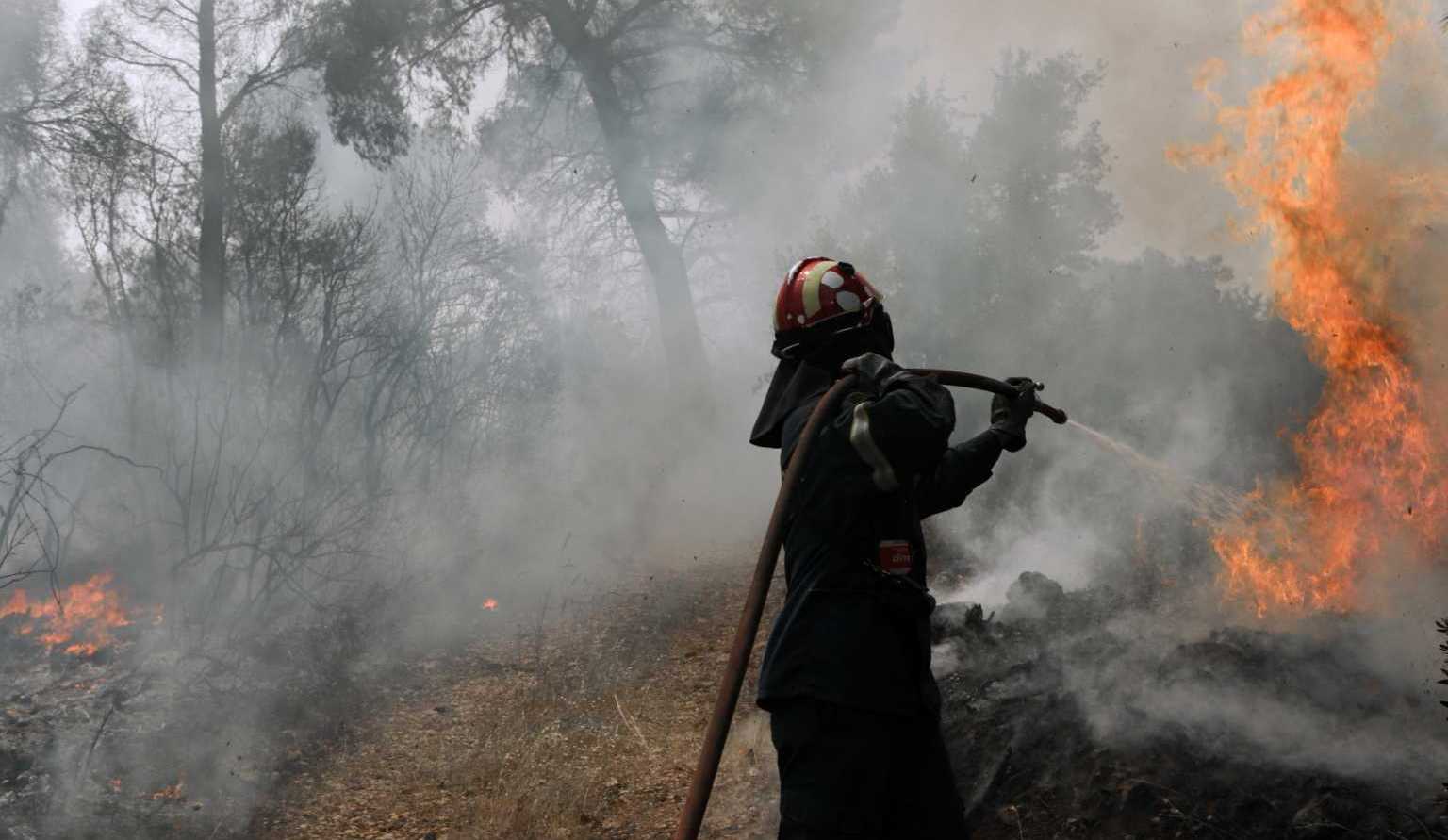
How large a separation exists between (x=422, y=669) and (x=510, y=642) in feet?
3.41

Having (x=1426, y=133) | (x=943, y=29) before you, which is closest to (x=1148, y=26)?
(x=943, y=29)

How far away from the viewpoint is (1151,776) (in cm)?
434

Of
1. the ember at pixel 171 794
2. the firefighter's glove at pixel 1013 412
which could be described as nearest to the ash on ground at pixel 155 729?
the ember at pixel 171 794

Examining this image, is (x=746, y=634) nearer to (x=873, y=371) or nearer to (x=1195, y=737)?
(x=873, y=371)

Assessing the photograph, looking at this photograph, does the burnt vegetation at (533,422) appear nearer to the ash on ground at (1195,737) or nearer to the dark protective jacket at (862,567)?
the ash on ground at (1195,737)

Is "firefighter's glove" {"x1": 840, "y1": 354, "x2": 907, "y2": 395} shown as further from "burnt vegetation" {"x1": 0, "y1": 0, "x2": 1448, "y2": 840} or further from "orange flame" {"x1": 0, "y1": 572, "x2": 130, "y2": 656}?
"orange flame" {"x1": 0, "y1": 572, "x2": 130, "y2": 656}

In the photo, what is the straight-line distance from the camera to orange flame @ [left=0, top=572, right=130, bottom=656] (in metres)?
7.16

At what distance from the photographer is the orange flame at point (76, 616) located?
7.16 metres

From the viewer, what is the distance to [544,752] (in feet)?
20.8

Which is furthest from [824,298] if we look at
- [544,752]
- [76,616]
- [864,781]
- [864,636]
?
[76,616]

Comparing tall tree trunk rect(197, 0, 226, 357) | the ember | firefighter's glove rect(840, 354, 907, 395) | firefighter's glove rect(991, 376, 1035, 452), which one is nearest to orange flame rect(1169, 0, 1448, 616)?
firefighter's glove rect(991, 376, 1035, 452)

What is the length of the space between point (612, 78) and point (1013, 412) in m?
13.4

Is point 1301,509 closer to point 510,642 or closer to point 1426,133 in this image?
point 1426,133

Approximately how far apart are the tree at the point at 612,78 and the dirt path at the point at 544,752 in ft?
25.4
